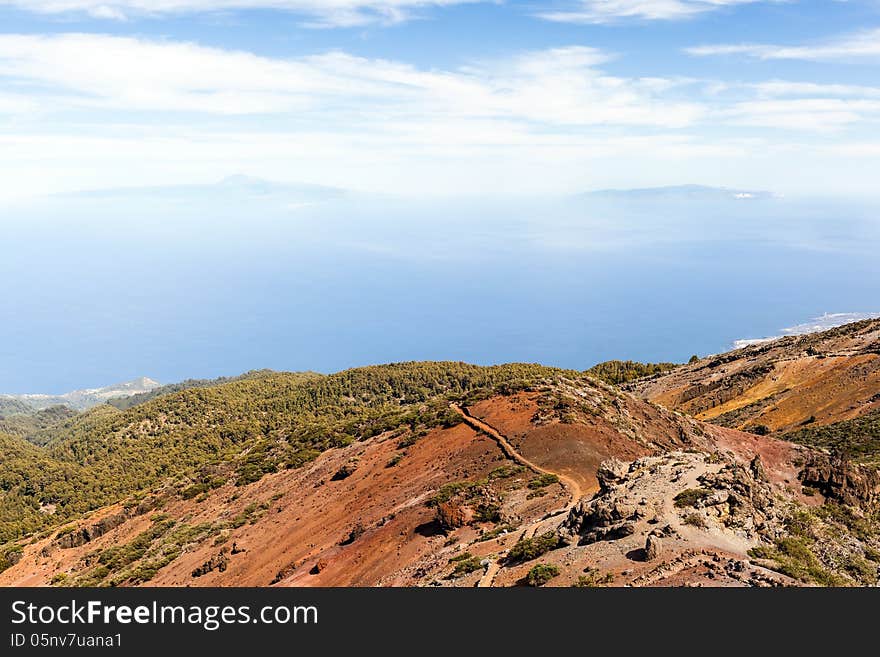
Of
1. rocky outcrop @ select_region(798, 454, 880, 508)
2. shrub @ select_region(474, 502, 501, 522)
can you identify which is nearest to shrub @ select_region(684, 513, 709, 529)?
shrub @ select_region(474, 502, 501, 522)

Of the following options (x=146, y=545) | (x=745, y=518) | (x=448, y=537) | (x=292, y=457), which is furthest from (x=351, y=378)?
(x=745, y=518)

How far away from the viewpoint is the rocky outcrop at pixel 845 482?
73.6 feet

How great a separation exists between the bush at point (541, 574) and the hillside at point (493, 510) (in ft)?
0.12

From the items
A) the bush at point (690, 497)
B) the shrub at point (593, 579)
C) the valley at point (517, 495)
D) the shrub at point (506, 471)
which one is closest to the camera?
the shrub at point (593, 579)

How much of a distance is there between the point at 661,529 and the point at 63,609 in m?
12.6

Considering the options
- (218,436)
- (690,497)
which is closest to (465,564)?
(690,497)

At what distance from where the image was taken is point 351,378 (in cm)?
6631

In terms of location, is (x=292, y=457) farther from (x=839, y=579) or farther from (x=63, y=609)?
(x=839, y=579)

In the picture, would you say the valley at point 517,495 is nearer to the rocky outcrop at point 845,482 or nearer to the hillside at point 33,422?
the rocky outcrop at point 845,482

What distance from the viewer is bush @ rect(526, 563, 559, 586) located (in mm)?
13875

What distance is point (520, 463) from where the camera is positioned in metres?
24.0

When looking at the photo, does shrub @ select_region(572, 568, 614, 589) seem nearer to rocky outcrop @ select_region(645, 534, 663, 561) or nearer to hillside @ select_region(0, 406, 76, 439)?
rocky outcrop @ select_region(645, 534, 663, 561)

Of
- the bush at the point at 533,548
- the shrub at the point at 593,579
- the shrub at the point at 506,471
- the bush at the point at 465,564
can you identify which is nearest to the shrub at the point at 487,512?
the shrub at the point at 506,471

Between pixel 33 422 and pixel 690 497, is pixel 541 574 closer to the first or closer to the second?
pixel 690 497
